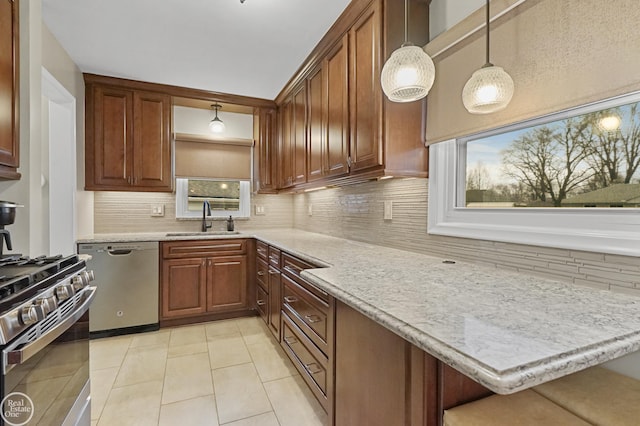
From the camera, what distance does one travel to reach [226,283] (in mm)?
3145

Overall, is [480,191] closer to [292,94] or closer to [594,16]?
[594,16]

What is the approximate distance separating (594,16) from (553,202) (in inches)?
27.0

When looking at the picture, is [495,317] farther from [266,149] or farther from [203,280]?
[266,149]

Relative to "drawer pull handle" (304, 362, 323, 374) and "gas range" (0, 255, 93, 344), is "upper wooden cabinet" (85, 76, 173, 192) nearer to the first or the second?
"gas range" (0, 255, 93, 344)

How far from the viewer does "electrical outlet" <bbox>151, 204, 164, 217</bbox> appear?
3366mm

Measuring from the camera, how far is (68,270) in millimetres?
1336

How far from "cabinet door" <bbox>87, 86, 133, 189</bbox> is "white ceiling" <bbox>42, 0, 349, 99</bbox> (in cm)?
23

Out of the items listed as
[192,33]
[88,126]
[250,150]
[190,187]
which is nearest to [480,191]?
[192,33]

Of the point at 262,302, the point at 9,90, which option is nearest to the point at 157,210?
the point at 262,302

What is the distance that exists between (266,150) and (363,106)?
1.97 meters

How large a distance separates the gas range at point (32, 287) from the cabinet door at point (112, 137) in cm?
172

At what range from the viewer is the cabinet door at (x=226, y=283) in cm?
309

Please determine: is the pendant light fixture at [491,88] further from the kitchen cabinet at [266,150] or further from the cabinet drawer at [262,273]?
the kitchen cabinet at [266,150]

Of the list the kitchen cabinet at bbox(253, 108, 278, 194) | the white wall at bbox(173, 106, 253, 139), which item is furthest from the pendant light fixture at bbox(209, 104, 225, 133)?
the kitchen cabinet at bbox(253, 108, 278, 194)
